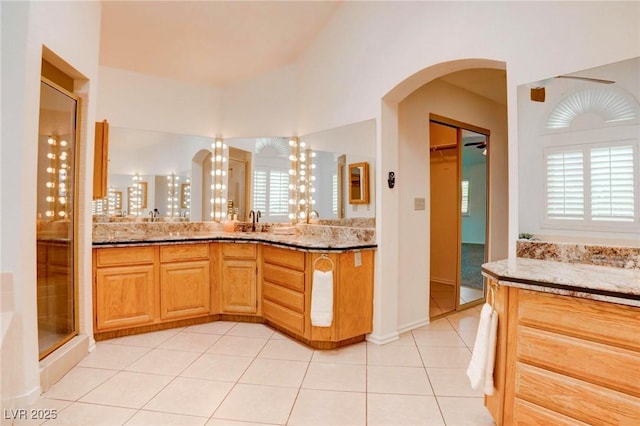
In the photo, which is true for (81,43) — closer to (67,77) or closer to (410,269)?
(67,77)

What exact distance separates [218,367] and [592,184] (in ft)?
8.63

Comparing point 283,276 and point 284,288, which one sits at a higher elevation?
point 283,276

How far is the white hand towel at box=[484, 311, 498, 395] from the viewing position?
1.65 meters

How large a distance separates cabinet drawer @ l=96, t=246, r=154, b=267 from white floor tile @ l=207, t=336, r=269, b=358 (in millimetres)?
1008

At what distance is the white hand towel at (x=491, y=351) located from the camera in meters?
1.65

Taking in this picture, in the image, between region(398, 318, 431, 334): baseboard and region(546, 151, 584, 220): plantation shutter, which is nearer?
region(546, 151, 584, 220): plantation shutter

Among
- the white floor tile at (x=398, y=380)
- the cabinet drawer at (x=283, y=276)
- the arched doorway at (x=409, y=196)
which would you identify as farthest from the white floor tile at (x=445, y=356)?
the cabinet drawer at (x=283, y=276)

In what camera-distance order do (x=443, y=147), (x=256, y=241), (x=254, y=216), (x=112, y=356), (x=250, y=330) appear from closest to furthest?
1. (x=112, y=356)
2. (x=250, y=330)
3. (x=256, y=241)
4. (x=254, y=216)
5. (x=443, y=147)

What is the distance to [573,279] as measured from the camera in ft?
4.76

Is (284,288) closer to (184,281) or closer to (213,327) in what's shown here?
(213,327)

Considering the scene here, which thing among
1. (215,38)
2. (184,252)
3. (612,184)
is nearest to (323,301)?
(184,252)

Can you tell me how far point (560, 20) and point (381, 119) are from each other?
136cm

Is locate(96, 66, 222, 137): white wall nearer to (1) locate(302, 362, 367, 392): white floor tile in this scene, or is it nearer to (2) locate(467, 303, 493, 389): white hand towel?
(1) locate(302, 362, 367, 392): white floor tile

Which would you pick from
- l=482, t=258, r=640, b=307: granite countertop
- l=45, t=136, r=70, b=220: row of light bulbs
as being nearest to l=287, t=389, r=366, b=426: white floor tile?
l=482, t=258, r=640, b=307: granite countertop
